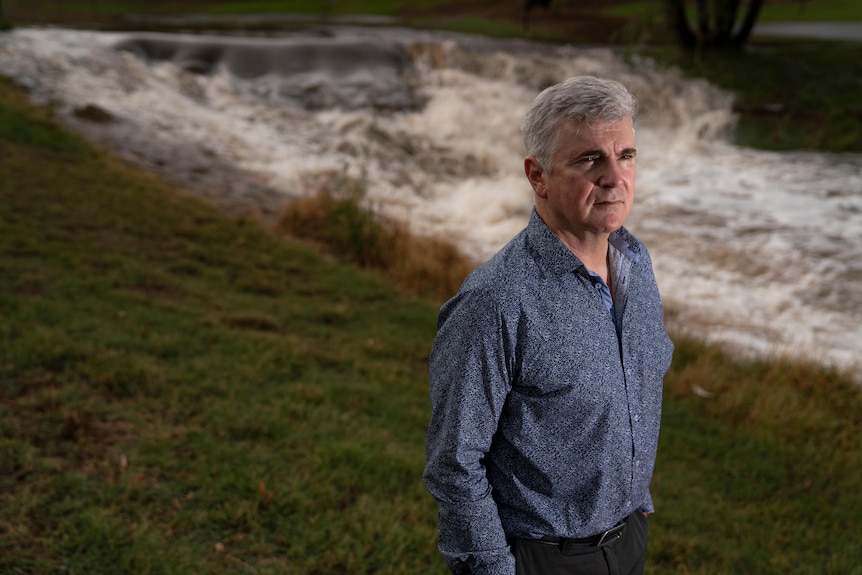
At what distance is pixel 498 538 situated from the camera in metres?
2.01

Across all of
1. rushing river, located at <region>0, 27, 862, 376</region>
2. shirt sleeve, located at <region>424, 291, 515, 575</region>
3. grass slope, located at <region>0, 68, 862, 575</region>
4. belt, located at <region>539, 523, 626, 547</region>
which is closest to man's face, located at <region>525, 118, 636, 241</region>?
shirt sleeve, located at <region>424, 291, 515, 575</region>

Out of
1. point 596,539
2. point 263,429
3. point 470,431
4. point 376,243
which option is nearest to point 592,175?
point 470,431

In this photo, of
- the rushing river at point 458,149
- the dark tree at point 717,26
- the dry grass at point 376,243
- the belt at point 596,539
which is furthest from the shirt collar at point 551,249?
the dark tree at point 717,26

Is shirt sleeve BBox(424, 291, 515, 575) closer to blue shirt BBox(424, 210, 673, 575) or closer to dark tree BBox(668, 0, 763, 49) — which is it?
blue shirt BBox(424, 210, 673, 575)

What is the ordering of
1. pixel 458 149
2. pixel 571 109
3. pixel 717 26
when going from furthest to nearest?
pixel 717 26 → pixel 458 149 → pixel 571 109

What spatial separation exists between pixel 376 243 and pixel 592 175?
7528 mm

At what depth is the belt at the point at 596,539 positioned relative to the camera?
2127 millimetres

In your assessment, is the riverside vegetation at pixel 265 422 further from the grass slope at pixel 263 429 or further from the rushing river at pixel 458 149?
the rushing river at pixel 458 149

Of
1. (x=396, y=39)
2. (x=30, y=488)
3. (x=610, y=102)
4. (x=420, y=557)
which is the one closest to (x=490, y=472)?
(x=610, y=102)

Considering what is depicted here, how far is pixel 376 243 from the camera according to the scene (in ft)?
31.1

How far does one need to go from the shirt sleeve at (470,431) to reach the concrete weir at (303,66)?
17062 millimetres

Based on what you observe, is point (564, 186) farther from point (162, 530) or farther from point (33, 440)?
point (33, 440)

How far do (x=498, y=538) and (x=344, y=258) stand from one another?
7.50 meters

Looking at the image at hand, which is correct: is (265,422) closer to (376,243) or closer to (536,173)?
(536,173)
